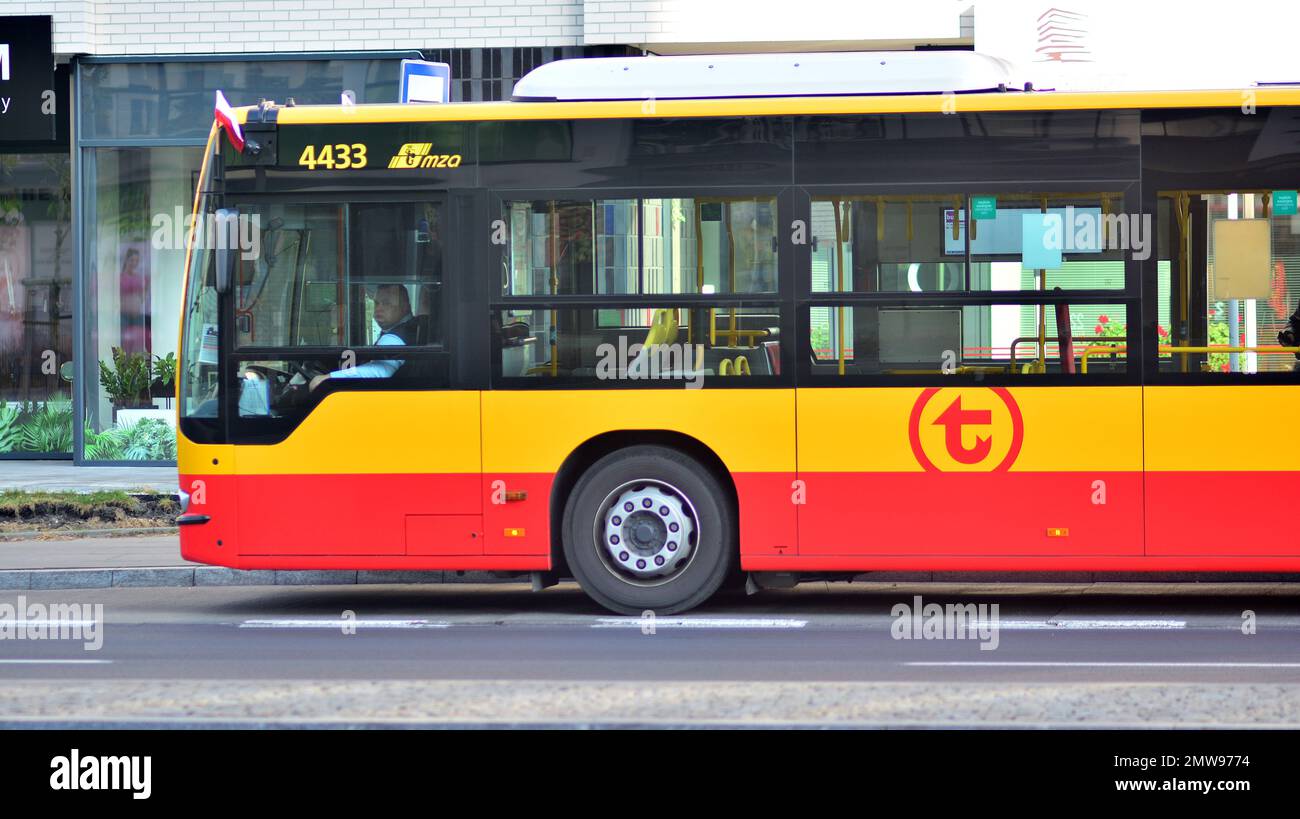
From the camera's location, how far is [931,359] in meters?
9.30

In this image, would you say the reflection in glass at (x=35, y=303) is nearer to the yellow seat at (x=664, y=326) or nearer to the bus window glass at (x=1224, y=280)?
the yellow seat at (x=664, y=326)

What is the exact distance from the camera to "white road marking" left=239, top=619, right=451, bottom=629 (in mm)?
9516

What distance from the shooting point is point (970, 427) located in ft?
30.5

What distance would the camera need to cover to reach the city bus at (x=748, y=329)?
30.1 feet

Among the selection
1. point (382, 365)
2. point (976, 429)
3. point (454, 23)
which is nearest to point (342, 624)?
point (382, 365)

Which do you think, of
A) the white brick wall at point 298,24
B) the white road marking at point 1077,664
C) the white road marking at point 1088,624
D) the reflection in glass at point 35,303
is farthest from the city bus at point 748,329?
the reflection in glass at point 35,303

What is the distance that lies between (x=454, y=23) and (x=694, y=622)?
10.1 m

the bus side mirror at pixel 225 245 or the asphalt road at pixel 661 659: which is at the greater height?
the bus side mirror at pixel 225 245

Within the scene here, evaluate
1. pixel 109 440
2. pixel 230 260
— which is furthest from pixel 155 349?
pixel 230 260

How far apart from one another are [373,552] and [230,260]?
5.86 ft

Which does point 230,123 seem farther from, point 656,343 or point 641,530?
point 641,530

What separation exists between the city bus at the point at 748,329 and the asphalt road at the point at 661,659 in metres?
0.43

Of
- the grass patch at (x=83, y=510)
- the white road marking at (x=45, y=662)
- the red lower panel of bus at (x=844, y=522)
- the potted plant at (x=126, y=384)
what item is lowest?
the white road marking at (x=45, y=662)
